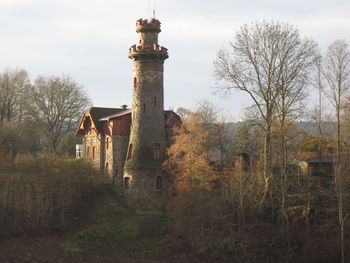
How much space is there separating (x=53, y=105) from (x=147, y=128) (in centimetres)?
1791

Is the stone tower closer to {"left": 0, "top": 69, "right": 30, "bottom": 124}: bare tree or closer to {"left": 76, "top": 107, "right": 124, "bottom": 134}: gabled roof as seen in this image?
{"left": 76, "top": 107, "right": 124, "bottom": 134}: gabled roof

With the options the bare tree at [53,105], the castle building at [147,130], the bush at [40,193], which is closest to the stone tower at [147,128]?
the castle building at [147,130]

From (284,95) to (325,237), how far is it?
30.9ft

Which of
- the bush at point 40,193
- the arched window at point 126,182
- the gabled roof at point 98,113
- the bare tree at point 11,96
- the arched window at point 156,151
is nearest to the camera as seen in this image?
the bush at point 40,193

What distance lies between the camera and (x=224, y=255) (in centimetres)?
3203

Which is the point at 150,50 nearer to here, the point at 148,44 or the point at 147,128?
the point at 148,44

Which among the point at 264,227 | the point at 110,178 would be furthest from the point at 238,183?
the point at 110,178

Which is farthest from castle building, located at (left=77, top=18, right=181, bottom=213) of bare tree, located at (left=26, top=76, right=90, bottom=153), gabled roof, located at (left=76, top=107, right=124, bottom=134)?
bare tree, located at (left=26, top=76, right=90, bottom=153)

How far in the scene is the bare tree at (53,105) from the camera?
55.0 m

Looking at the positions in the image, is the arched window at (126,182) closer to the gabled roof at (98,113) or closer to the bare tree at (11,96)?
the gabled roof at (98,113)

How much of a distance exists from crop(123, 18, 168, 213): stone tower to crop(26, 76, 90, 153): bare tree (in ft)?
52.8

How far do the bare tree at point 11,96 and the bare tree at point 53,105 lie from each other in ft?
7.64

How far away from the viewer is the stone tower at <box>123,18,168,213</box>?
40.4 m

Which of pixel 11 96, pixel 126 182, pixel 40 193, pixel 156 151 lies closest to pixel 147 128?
pixel 156 151
